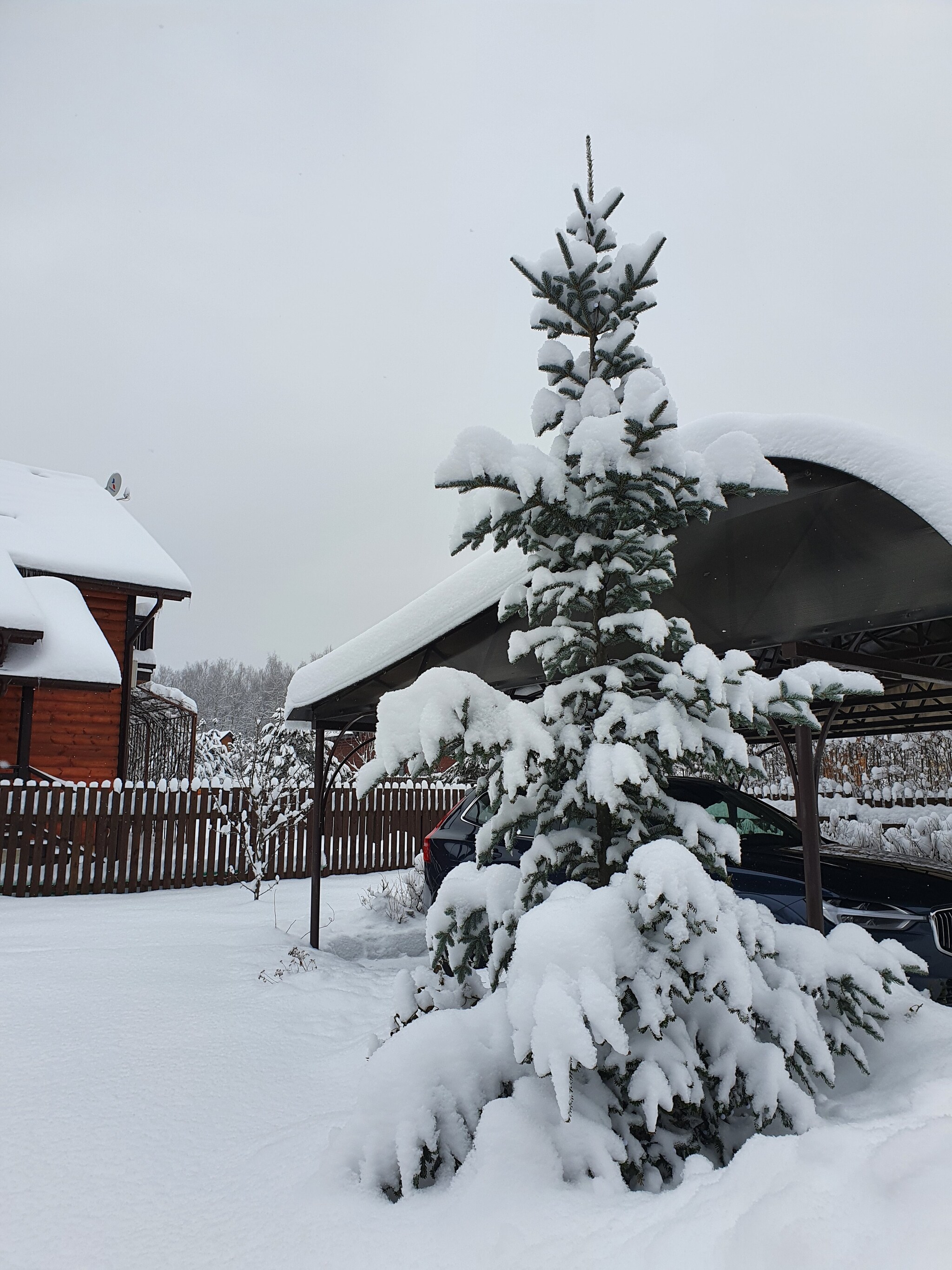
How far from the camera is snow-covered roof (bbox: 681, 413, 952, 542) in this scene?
349cm

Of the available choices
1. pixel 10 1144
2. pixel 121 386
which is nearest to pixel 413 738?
pixel 10 1144

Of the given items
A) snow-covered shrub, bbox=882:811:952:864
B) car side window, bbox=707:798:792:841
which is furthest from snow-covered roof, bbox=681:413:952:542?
snow-covered shrub, bbox=882:811:952:864

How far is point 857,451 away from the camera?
12.5 feet

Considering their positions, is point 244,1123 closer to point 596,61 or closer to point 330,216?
point 596,61

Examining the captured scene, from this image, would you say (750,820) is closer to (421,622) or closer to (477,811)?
(477,811)

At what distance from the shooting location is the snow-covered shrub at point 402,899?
812cm

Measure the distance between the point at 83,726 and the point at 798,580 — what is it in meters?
15.4

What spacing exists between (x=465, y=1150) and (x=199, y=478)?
3235 inches

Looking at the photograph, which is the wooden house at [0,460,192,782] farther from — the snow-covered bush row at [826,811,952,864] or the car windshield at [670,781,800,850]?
the snow-covered bush row at [826,811,952,864]

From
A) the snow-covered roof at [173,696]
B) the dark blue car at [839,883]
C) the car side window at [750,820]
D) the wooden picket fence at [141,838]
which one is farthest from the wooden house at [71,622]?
the car side window at [750,820]

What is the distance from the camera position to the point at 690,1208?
1.83 metres

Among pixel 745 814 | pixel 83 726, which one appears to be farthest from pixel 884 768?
pixel 83 726

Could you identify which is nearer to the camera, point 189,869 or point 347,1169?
point 347,1169

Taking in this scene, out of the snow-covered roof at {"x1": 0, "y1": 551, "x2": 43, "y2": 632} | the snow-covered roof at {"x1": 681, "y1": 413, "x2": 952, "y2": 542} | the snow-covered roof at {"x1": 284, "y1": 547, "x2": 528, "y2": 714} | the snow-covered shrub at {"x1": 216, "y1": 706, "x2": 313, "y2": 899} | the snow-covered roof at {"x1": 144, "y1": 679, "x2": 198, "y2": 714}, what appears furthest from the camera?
the snow-covered roof at {"x1": 144, "y1": 679, "x2": 198, "y2": 714}
